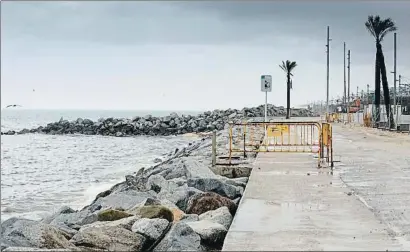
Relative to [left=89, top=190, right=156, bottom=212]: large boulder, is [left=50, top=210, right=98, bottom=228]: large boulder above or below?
below

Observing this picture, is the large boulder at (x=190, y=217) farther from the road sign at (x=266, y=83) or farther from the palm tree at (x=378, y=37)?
the palm tree at (x=378, y=37)

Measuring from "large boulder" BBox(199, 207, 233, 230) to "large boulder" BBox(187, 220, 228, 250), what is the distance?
41 centimetres

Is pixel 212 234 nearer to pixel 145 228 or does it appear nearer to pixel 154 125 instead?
pixel 145 228

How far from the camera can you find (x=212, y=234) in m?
7.30

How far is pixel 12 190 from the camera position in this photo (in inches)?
804

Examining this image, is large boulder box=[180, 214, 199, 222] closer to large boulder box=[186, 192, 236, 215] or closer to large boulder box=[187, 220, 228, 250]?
large boulder box=[186, 192, 236, 215]

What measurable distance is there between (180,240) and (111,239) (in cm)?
78

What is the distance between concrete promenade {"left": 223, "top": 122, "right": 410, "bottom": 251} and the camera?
6.42 metres

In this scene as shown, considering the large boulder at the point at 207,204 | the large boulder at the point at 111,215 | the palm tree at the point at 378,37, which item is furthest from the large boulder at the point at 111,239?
the palm tree at the point at 378,37

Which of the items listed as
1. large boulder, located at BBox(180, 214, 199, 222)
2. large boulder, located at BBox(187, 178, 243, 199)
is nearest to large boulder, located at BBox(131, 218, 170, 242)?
large boulder, located at BBox(180, 214, 199, 222)

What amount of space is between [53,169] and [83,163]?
2.57 meters

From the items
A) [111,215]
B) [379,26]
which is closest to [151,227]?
[111,215]

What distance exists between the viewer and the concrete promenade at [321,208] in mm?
6422

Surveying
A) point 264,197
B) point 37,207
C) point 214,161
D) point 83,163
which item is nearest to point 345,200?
point 264,197
